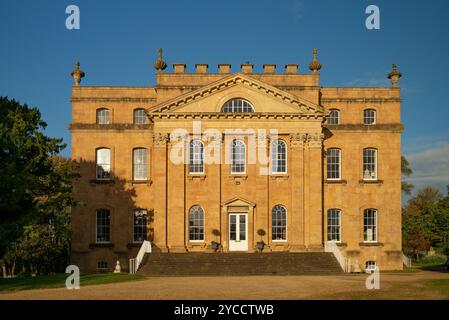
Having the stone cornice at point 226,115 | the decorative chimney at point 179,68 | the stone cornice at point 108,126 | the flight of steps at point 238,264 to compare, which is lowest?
the flight of steps at point 238,264

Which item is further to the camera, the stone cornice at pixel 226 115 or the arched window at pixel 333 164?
the arched window at pixel 333 164

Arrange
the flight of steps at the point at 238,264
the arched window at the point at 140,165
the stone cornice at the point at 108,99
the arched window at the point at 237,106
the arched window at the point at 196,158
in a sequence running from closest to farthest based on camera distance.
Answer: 1. the flight of steps at the point at 238,264
2. the arched window at the point at 196,158
3. the arched window at the point at 237,106
4. the arched window at the point at 140,165
5. the stone cornice at the point at 108,99

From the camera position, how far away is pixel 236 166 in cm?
4162

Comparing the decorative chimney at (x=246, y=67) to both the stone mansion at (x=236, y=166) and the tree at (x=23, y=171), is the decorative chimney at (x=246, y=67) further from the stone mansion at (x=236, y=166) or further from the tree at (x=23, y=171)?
the tree at (x=23, y=171)

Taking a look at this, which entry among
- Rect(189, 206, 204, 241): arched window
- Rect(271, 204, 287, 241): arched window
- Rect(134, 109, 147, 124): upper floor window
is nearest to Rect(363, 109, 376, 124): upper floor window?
Rect(271, 204, 287, 241): arched window

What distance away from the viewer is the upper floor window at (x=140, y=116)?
43656mm

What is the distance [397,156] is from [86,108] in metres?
22.6

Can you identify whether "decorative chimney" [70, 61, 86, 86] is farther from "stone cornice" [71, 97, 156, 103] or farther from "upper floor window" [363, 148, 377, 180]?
"upper floor window" [363, 148, 377, 180]

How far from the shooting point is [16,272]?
60781mm

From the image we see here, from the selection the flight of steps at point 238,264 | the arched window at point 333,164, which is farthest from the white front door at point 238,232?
the arched window at point 333,164

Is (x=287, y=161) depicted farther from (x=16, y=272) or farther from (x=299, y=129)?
(x=16, y=272)

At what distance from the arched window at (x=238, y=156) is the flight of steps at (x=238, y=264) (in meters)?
6.25

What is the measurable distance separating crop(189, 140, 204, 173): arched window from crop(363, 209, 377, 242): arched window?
12.2 m
